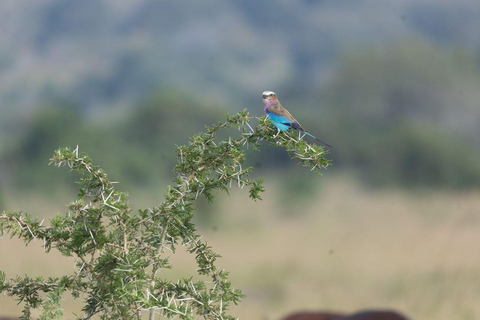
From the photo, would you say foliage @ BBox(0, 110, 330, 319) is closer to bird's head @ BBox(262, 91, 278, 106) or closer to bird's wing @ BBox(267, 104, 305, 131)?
bird's wing @ BBox(267, 104, 305, 131)

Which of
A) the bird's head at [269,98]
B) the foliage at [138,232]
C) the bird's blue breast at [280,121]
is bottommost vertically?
the foliage at [138,232]

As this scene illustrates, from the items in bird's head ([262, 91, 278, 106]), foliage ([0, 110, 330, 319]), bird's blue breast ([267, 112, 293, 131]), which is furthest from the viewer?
bird's head ([262, 91, 278, 106])

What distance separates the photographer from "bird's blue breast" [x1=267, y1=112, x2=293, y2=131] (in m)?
1.22

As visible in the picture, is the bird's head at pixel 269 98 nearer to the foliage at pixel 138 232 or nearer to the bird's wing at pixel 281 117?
the bird's wing at pixel 281 117

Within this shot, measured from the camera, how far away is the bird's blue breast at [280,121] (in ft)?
4.00

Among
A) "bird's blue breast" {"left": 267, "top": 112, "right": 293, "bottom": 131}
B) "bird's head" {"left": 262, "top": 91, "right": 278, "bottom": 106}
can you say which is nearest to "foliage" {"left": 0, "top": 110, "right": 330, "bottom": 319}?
"bird's blue breast" {"left": 267, "top": 112, "right": 293, "bottom": 131}

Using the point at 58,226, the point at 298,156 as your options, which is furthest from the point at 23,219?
the point at 298,156

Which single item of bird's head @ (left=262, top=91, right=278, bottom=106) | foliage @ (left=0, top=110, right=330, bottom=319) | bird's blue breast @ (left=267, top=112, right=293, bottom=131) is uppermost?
bird's head @ (left=262, top=91, right=278, bottom=106)

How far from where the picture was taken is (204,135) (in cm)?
118

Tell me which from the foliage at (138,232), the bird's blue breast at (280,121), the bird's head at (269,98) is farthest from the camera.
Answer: the bird's head at (269,98)

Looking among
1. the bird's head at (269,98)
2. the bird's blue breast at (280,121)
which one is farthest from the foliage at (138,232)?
the bird's head at (269,98)

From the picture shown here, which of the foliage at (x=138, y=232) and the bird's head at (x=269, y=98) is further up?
the bird's head at (x=269, y=98)

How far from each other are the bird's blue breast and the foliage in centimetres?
4

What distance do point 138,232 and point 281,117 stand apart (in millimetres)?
414
